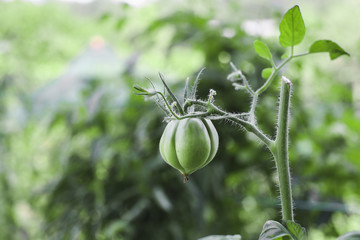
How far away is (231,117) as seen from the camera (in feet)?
0.75

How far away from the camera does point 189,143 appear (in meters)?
0.22

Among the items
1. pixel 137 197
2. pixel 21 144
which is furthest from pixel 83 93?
pixel 21 144

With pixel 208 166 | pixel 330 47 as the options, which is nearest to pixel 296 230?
pixel 330 47

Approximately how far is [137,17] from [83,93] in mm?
550

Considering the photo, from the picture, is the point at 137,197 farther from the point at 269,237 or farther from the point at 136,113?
the point at 269,237

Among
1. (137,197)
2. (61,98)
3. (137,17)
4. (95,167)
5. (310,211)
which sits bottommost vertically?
(310,211)

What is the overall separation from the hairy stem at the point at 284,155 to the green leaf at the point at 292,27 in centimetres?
4

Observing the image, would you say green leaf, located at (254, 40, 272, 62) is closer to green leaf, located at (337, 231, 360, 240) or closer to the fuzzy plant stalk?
the fuzzy plant stalk

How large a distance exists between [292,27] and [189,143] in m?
0.11

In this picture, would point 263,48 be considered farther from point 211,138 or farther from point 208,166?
point 208,166

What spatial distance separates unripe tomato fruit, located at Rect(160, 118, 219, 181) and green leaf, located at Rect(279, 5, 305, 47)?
0.08m

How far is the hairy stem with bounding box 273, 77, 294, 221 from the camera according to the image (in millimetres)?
235

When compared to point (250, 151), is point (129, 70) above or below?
above

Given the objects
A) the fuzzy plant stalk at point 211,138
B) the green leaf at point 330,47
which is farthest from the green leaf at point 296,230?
the green leaf at point 330,47
